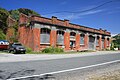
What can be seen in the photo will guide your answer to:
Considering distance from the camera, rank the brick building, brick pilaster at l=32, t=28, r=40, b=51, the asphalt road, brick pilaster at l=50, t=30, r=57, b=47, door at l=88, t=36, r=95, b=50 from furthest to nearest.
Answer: door at l=88, t=36, r=95, b=50 → brick pilaster at l=50, t=30, r=57, b=47 → the brick building → brick pilaster at l=32, t=28, r=40, b=51 → the asphalt road

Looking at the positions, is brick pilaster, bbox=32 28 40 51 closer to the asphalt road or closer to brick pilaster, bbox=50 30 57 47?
→ brick pilaster, bbox=50 30 57 47

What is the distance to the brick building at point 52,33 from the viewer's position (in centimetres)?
3077

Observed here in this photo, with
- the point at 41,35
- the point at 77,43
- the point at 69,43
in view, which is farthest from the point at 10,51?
the point at 77,43

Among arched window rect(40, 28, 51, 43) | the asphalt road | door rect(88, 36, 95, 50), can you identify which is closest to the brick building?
arched window rect(40, 28, 51, 43)

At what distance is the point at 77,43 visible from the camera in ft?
133

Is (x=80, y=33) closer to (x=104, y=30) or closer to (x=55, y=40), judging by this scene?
(x=55, y=40)

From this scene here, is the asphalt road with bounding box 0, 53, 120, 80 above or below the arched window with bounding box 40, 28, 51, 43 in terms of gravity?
below

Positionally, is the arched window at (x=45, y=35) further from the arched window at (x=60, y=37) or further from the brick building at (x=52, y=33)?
the arched window at (x=60, y=37)

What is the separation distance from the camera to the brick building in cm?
3077

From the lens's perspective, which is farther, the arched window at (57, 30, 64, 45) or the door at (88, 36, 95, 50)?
the door at (88, 36, 95, 50)

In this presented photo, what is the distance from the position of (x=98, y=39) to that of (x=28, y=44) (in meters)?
23.8

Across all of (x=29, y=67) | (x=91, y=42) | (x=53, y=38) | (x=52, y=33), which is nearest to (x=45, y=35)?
(x=52, y=33)

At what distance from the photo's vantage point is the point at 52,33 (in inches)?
1316

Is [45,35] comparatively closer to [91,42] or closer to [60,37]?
[60,37]
